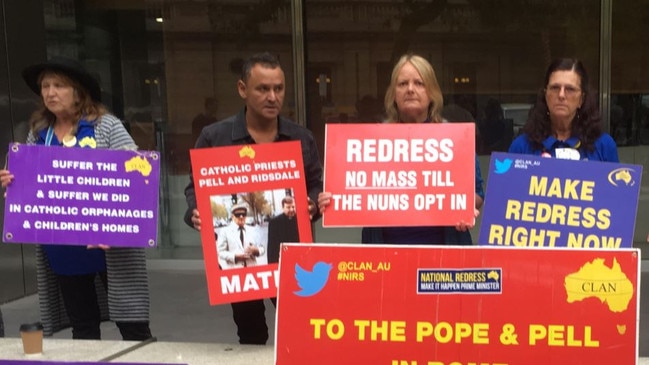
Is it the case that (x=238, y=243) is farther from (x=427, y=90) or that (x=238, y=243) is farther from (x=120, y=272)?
(x=427, y=90)

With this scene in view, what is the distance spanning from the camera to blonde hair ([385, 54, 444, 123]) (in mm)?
2857

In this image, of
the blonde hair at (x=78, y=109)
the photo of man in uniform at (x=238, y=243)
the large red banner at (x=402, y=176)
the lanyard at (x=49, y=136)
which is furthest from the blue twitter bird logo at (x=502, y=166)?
the lanyard at (x=49, y=136)

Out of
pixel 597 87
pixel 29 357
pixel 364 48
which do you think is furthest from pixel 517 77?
pixel 29 357

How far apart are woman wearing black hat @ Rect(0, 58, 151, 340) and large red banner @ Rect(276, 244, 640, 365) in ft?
3.80

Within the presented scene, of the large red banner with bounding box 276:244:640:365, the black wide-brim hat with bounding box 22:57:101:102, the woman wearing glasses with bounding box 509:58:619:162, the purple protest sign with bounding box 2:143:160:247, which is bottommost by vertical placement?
the large red banner with bounding box 276:244:640:365

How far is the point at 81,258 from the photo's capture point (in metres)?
3.23

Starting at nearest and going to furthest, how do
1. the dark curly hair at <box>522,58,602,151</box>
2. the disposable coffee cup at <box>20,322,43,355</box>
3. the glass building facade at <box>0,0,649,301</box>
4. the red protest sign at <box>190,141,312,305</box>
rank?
the disposable coffee cup at <box>20,322,43,355</box> → the red protest sign at <box>190,141,312,305</box> → the dark curly hair at <box>522,58,602,151</box> → the glass building facade at <box>0,0,649,301</box>

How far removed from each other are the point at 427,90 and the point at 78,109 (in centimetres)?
152

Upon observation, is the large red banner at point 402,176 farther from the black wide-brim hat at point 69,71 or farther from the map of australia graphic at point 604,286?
the black wide-brim hat at point 69,71

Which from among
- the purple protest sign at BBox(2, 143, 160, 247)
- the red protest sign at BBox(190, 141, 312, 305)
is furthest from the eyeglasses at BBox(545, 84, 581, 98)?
the purple protest sign at BBox(2, 143, 160, 247)

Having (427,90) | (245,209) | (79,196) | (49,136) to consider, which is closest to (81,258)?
(79,196)

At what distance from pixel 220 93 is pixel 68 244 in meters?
4.83

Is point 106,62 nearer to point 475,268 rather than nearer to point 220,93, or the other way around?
point 220,93

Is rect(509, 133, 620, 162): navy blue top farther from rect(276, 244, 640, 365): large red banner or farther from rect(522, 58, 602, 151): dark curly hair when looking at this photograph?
rect(276, 244, 640, 365): large red banner
